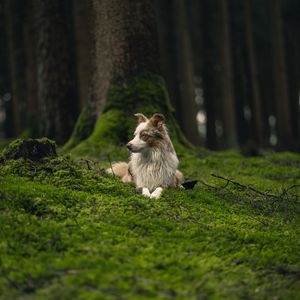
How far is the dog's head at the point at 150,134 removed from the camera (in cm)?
812

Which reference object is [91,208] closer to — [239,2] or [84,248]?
[84,248]

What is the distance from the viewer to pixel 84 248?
5.38 m

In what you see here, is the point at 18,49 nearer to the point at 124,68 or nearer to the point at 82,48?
the point at 82,48

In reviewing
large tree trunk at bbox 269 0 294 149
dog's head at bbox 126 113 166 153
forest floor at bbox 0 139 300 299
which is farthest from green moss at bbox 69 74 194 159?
large tree trunk at bbox 269 0 294 149

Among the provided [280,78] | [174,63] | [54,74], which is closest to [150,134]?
[54,74]

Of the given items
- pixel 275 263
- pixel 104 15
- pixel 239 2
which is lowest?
pixel 275 263

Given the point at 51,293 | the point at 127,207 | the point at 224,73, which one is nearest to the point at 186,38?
the point at 224,73

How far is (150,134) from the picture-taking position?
8.22 meters

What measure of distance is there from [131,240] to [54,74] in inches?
427

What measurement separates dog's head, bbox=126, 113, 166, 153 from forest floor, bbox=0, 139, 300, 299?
728 mm

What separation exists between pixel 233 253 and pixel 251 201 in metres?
2.48

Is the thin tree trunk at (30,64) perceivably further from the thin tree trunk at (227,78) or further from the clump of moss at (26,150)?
the clump of moss at (26,150)

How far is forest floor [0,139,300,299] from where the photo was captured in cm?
476

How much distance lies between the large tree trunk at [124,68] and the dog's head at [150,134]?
3459mm
